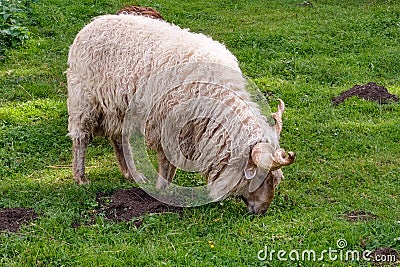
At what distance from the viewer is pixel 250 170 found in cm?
546

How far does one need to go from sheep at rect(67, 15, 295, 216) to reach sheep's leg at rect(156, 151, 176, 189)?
1 centimetres

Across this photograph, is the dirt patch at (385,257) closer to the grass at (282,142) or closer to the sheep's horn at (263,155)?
the grass at (282,142)

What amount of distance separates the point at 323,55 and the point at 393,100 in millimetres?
2287

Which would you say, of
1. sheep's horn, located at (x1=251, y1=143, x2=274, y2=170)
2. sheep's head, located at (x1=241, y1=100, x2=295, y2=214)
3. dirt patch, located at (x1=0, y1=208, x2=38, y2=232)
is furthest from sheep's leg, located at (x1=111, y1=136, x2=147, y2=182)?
sheep's horn, located at (x1=251, y1=143, x2=274, y2=170)

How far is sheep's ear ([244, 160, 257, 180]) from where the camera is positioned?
544cm

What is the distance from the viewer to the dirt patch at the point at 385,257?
189 inches

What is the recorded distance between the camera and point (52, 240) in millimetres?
5223

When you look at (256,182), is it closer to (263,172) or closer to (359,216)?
(263,172)

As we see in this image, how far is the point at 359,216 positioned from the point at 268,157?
1.22 metres

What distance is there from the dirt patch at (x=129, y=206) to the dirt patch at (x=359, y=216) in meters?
1.62

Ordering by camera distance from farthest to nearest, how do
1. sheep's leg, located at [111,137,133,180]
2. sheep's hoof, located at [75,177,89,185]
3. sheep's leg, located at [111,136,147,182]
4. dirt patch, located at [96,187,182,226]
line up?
sheep's leg, located at [111,137,133,180], sheep's leg, located at [111,136,147,182], sheep's hoof, located at [75,177,89,185], dirt patch, located at [96,187,182,226]

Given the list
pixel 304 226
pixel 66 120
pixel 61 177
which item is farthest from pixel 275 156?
pixel 66 120

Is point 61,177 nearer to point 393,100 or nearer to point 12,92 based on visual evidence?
point 12,92

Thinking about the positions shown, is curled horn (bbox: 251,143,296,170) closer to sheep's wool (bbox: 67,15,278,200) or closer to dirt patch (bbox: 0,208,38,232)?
sheep's wool (bbox: 67,15,278,200)
